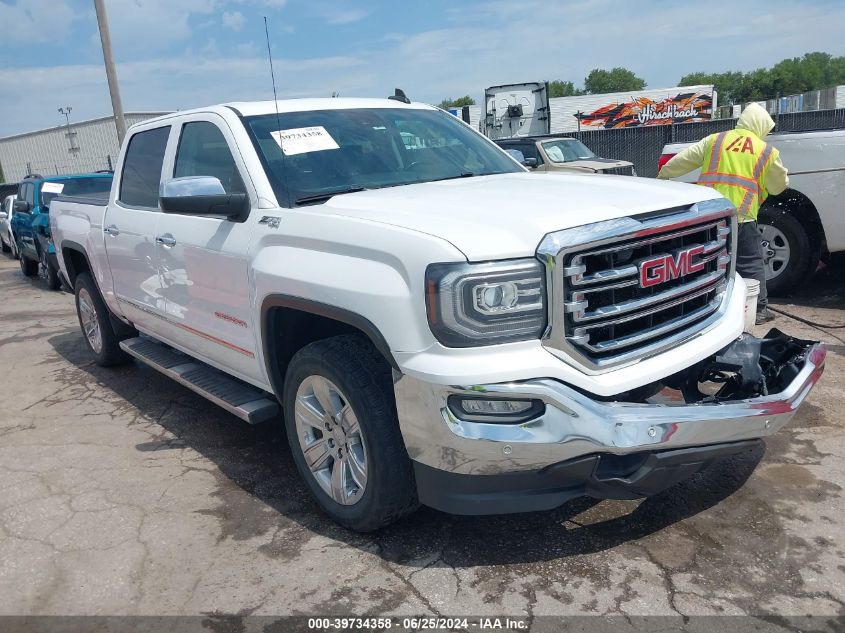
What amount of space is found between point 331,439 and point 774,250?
5.37 metres

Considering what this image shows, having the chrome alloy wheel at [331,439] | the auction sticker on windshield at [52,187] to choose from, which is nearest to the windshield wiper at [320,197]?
the chrome alloy wheel at [331,439]

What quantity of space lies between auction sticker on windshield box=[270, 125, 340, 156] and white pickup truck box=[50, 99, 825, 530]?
0.04ft

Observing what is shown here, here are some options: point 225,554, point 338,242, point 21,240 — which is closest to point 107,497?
point 225,554

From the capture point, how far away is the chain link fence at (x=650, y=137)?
60.1ft

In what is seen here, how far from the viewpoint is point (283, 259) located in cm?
342

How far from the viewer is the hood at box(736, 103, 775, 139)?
604 cm

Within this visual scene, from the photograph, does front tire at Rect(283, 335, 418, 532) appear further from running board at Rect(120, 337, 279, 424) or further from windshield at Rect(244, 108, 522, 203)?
windshield at Rect(244, 108, 522, 203)

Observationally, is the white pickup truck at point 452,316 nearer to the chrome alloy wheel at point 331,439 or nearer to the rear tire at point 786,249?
the chrome alloy wheel at point 331,439

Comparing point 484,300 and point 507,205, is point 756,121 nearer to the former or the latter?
point 507,205

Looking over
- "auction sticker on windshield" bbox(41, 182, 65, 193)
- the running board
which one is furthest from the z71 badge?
"auction sticker on windshield" bbox(41, 182, 65, 193)

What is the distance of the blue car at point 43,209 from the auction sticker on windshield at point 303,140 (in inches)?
324

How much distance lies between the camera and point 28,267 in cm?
1388

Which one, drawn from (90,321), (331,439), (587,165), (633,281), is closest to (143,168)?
(90,321)

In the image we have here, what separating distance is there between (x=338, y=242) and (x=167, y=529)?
171cm
